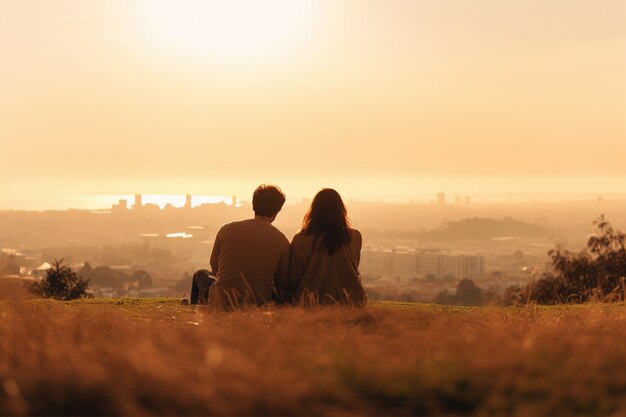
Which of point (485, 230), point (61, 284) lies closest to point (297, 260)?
point (61, 284)

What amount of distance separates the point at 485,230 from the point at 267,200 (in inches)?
2694

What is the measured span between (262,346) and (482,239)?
72119mm

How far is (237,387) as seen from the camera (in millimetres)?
4406

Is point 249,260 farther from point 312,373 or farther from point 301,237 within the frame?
point 312,373

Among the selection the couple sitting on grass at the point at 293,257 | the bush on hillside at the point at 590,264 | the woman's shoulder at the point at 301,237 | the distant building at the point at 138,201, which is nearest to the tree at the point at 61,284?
the couple sitting on grass at the point at 293,257

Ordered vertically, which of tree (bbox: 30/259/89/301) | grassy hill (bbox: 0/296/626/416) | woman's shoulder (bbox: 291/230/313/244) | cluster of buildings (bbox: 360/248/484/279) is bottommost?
cluster of buildings (bbox: 360/248/484/279)

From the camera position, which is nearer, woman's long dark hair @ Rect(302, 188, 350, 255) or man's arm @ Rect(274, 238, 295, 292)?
woman's long dark hair @ Rect(302, 188, 350, 255)

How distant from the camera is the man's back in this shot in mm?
10055

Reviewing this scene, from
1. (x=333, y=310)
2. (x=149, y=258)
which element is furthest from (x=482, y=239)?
(x=333, y=310)

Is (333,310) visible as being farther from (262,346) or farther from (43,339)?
(43,339)

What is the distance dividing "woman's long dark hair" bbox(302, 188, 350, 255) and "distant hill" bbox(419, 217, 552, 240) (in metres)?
65.7

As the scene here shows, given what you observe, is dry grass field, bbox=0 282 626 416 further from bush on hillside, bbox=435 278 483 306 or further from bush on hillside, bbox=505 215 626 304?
bush on hillside, bbox=435 278 483 306

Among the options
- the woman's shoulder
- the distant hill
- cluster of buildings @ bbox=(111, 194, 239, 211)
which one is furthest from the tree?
the distant hill

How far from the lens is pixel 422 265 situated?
5381cm
